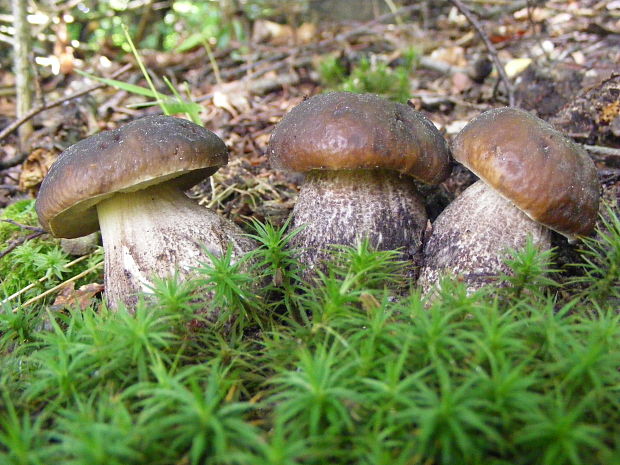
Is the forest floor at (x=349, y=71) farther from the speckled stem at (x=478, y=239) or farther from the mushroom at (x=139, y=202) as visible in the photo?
the mushroom at (x=139, y=202)

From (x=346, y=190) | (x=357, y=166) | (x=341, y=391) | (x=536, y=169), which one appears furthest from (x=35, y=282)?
(x=536, y=169)

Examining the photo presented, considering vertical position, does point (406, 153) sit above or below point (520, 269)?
above

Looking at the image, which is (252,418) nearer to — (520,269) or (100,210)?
(520,269)

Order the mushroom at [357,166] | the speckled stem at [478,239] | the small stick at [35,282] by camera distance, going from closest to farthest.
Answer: the mushroom at [357,166], the speckled stem at [478,239], the small stick at [35,282]

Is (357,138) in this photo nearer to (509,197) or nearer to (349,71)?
(509,197)

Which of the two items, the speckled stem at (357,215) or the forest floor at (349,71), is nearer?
the speckled stem at (357,215)

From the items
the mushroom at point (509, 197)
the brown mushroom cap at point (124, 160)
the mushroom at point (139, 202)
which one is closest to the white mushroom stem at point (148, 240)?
the mushroom at point (139, 202)

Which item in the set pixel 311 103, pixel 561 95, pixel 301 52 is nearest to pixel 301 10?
pixel 301 52
